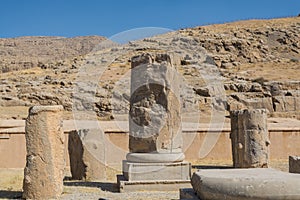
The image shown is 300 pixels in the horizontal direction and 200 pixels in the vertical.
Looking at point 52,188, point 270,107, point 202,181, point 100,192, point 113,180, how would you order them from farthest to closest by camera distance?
point 270,107
point 113,180
point 100,192
point 52,188
point 202,181

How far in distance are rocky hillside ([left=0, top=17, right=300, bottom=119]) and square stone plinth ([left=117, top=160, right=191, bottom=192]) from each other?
8.19 ft

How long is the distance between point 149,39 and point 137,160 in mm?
45081

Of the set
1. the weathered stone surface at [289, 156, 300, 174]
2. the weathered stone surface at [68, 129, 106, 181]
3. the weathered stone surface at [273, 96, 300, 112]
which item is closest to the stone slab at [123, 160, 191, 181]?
the weathered stone surface at [68, 129, 106, 181]

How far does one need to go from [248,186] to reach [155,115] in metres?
4.82

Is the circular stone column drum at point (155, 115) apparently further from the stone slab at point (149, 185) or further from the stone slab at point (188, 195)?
the stone slab at point (188, 195)

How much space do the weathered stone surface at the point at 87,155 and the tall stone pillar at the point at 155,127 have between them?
69.2 inches

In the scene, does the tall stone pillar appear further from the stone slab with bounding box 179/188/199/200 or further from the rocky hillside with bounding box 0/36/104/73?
the rocky hillside with bounding box 0/36/104/73

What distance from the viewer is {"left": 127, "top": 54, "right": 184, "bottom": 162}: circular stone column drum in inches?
409

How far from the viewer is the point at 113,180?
12.2 metres

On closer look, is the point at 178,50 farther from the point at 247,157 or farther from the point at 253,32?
the point at 247,157

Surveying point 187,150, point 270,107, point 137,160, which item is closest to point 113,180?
point 137,160

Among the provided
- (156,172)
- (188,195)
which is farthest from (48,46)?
(188,195)

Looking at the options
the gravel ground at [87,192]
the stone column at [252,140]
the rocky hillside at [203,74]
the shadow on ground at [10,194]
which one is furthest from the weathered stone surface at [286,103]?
the shadow on ground at [10,194]

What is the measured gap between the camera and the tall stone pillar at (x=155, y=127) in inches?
402
